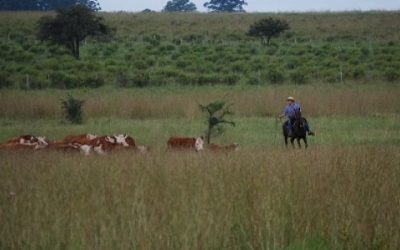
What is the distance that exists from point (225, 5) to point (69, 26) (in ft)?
237

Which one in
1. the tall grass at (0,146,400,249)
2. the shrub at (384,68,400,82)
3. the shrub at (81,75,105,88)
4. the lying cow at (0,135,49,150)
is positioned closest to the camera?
the tall grass at (0,146,400,249)

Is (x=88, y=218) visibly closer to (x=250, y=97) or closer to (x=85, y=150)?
(x=85, y=150)

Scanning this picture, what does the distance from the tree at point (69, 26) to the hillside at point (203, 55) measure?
4.50 feet

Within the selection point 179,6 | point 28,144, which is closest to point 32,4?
point 179,6

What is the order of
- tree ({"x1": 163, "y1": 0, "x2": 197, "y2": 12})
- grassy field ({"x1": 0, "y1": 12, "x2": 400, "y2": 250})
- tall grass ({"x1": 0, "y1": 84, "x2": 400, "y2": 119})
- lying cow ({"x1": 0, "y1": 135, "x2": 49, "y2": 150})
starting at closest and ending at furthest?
grassy field ({"x1": 0, "y1": 12, "x2": 400, "y2": 250})
lying cow ({"x1": 0, "y1": 135, "x2": 49, "y2": 150})
tall grass ({"x1": 0, "y1": 84, "x2": 400, "y2": 119})
tree ({"x1": 163, "y1": 0, "x2": 197, "y2": 12})

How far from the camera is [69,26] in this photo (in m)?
40.3

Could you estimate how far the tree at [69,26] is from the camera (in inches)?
1594

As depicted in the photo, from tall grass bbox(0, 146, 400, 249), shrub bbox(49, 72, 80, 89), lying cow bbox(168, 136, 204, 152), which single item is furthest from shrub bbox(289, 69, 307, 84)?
tall grass bbox(0, 146, 400, 249)

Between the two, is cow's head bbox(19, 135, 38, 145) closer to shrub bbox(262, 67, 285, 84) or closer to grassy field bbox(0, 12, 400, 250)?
grassy field bbox(0, 12, 400, 250)

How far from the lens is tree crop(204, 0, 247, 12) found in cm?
11012

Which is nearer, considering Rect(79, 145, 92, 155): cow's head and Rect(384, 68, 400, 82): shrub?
Rect(79, 145, 92, 155): cow's head

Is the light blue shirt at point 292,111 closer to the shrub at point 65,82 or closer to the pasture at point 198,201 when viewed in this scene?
the pasture at point 198,201

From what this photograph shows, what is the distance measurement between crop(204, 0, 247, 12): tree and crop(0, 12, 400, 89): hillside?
44999mm

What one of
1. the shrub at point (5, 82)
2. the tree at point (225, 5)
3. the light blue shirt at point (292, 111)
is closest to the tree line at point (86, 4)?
the tree at point (225, 5)
